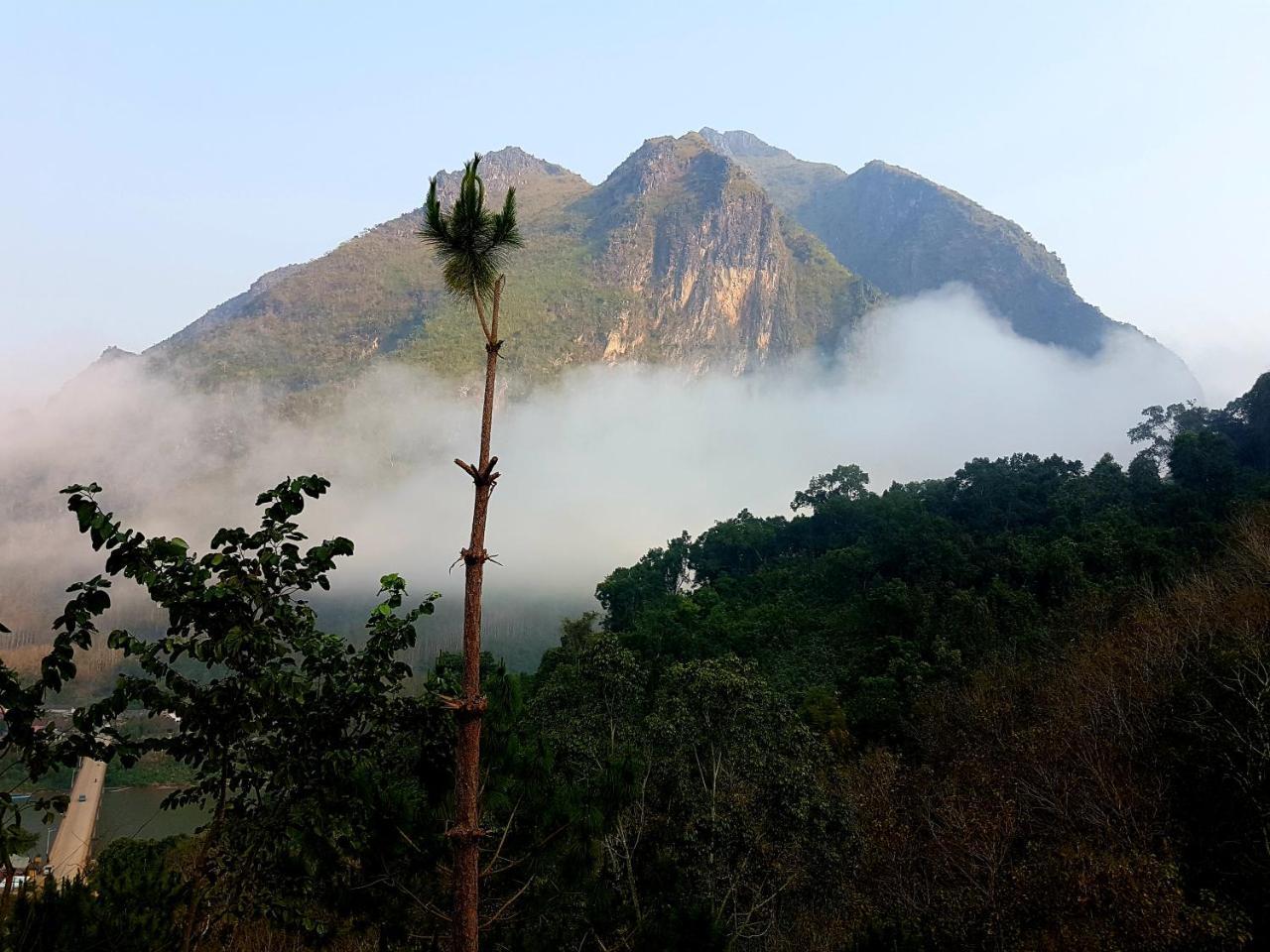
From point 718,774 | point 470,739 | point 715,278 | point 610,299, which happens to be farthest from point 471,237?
point 715,278

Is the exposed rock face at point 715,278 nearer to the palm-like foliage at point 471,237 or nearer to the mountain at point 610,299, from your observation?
the mountain at point 610,299

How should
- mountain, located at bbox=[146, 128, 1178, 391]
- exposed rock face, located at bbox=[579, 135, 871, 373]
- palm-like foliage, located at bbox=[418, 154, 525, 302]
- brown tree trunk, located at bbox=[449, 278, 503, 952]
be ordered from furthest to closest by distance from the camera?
exposed rock face, located at bbox=[579, 135, 871, 373] < mountain, located at bbox=[146, 128, 1178, 391] < palm-like foliage, located at bbox=[418, 154, 525, 302] < brown tree trunk, located at bbox=[449, 278, 503, 952]

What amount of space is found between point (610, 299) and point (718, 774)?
138247 millimetres

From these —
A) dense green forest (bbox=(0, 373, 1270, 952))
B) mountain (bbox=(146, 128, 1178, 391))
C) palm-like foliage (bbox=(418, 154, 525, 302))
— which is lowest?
dense green forest (bbox=(0, 373, 1270, 952))

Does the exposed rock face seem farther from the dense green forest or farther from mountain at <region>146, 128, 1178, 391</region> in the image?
the dense green forest

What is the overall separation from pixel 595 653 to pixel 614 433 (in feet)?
464

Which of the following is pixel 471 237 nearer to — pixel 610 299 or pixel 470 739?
pixel 470 739

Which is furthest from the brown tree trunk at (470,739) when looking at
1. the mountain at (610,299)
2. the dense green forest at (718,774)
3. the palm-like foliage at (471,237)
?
the mountain at (610,299)

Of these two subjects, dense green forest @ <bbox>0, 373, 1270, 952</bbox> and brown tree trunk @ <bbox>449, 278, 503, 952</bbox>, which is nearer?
brown tree trunk @ <bbox>449, 278, 503, 952</bbox>

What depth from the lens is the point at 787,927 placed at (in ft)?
45.3

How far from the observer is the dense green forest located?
4.80 meters

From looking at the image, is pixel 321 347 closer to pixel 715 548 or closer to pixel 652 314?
pixel 652 314

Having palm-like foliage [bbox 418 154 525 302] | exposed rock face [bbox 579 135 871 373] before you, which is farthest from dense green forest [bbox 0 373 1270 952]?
exposed rock face [bbox 579 135 871 373]

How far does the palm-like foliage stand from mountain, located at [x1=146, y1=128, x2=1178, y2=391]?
120935 mm
